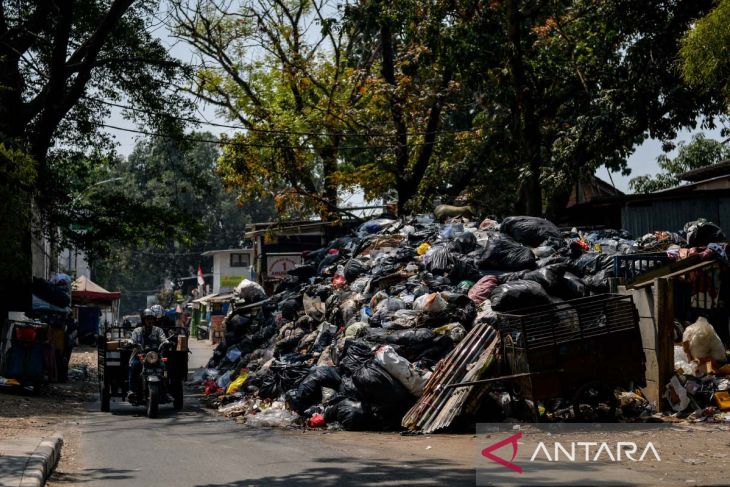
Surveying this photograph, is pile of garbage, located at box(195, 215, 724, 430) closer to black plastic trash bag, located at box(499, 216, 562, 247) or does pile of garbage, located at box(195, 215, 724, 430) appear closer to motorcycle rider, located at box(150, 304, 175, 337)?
black plastic trash bag, located at box(499, 216, 562, 247)

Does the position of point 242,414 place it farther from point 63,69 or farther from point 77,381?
point 77,381

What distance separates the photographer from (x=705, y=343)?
1208cm

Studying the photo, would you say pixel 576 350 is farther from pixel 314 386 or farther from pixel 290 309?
pixel 290 309

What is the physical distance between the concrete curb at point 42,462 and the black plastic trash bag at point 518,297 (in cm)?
600

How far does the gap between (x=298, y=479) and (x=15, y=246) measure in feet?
34.5

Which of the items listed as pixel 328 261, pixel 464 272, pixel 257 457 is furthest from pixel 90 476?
pixel 328 261

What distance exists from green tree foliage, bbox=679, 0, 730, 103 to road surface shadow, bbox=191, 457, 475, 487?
5.45 metres

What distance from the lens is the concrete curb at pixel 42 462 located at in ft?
24.6

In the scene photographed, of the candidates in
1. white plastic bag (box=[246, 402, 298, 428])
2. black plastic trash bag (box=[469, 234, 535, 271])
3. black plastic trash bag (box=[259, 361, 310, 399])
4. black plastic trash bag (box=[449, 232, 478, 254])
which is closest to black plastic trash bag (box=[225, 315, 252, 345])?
black plastic trash bag (box=[259, 361, 310, 399])

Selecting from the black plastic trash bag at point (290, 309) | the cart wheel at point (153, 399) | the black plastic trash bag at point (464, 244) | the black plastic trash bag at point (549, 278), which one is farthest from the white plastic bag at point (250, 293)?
the black plastic trash bag at point (549, 278)

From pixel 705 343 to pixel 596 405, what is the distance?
1.83m

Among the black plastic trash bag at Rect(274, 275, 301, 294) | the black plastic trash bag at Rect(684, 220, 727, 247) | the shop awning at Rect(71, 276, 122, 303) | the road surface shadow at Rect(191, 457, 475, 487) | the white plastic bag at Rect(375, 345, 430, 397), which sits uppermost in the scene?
the shop awning at Rect(71, 276, 122, 303)

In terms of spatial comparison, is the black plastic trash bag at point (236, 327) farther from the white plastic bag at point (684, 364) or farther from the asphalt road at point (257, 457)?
the white plastic bag at point (684, 364)

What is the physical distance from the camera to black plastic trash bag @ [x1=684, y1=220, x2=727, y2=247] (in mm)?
13945
